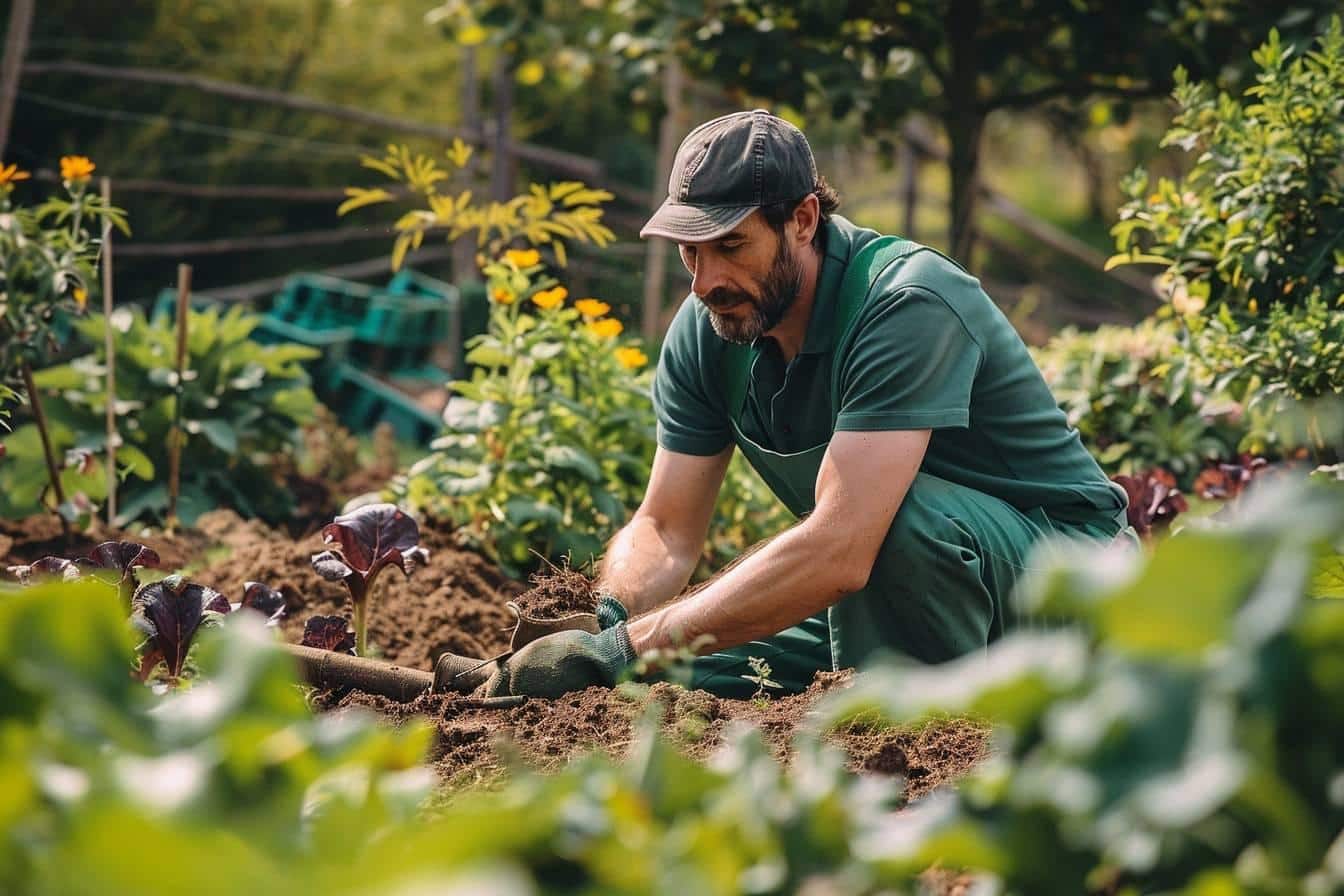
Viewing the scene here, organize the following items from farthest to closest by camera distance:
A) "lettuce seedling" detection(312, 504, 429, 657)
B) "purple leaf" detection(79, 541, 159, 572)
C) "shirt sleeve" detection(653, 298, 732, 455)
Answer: "shirt sleeve" detection(653, 298, 732, 455) < "lettuce seedling" detection(312, 504, 429, 657) < "purple leaf" detection(79, 541, 159, 572)

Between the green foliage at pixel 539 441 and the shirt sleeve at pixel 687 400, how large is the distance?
772 mm

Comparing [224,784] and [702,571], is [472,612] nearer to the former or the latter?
[702,571]

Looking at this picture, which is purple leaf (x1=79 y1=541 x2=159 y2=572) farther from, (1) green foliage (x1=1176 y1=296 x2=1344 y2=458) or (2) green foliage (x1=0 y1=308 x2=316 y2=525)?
(1) green foliage (x1=1176 y1=296 x2=1344 y2=458)

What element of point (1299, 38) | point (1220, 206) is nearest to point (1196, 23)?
point (1299, 38)

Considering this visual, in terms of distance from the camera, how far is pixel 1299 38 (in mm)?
5215

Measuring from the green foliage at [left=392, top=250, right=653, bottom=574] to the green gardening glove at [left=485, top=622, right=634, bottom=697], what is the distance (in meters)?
1.26

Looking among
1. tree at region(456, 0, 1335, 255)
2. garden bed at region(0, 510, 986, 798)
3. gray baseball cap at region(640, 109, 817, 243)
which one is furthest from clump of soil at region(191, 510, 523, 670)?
tree at region(456, 0, 1335, 255)

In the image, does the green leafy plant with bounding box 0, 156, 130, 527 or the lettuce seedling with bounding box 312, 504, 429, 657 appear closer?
the lettuce seedling with bounding box 312, 504, 429, 657

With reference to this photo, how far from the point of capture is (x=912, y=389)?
2.69m

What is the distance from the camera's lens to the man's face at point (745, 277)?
2.80 meters

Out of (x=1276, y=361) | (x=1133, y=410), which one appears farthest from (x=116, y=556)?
(x=1133, y=410)

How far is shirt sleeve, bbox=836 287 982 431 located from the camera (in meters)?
2.69

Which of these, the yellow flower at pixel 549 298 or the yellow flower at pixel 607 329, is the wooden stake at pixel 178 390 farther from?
the yellow flower at pixel 607 329

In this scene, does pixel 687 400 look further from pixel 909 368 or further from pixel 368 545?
pixel 368 545
